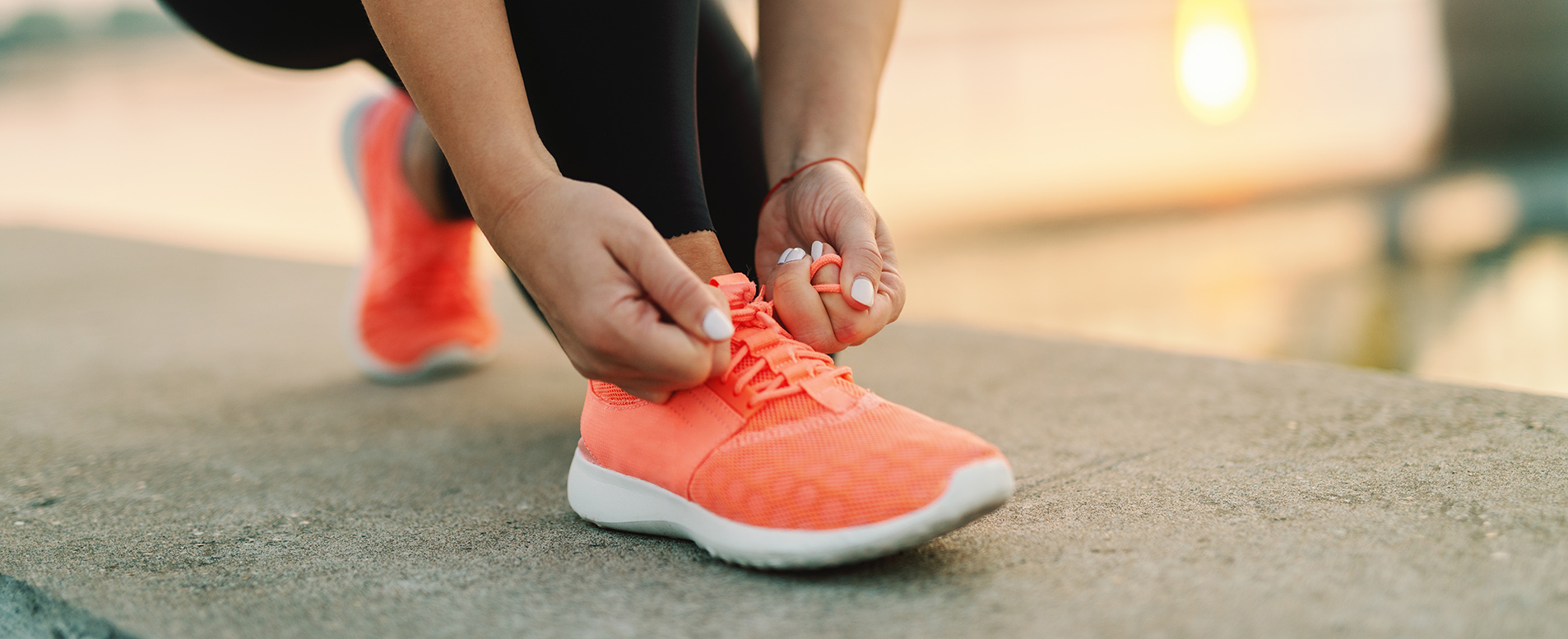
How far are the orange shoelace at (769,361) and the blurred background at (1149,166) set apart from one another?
858 mm

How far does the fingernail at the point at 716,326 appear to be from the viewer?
66 cm

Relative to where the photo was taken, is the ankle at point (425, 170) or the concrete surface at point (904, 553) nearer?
the concrete surface at point (904, 553)

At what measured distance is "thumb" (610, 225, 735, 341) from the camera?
2.16 feet

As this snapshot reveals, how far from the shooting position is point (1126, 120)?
25.5ft

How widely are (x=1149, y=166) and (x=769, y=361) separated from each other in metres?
5.23

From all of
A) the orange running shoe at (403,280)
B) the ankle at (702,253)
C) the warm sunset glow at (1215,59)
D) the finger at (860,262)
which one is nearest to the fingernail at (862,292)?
the finger at (860,262)

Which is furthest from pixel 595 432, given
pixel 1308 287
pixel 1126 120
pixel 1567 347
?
pixel 1126 120

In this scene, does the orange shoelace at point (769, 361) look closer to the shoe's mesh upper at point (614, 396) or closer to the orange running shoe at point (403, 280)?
the shoe's mesh upper at point (614, 396)

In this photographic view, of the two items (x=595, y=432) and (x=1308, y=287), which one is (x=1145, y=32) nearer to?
(x=1308, y=287)

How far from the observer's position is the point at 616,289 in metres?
0.66

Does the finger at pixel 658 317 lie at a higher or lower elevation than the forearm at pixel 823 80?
lower

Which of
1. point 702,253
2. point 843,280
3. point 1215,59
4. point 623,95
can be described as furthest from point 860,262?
point 1215,59

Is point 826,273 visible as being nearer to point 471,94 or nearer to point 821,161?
point 821,161

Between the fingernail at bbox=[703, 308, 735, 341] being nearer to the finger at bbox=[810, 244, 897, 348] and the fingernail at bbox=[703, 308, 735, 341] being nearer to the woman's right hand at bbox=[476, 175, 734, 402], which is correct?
the woman's right hand at bbox=[476, 175, 734, 402]
